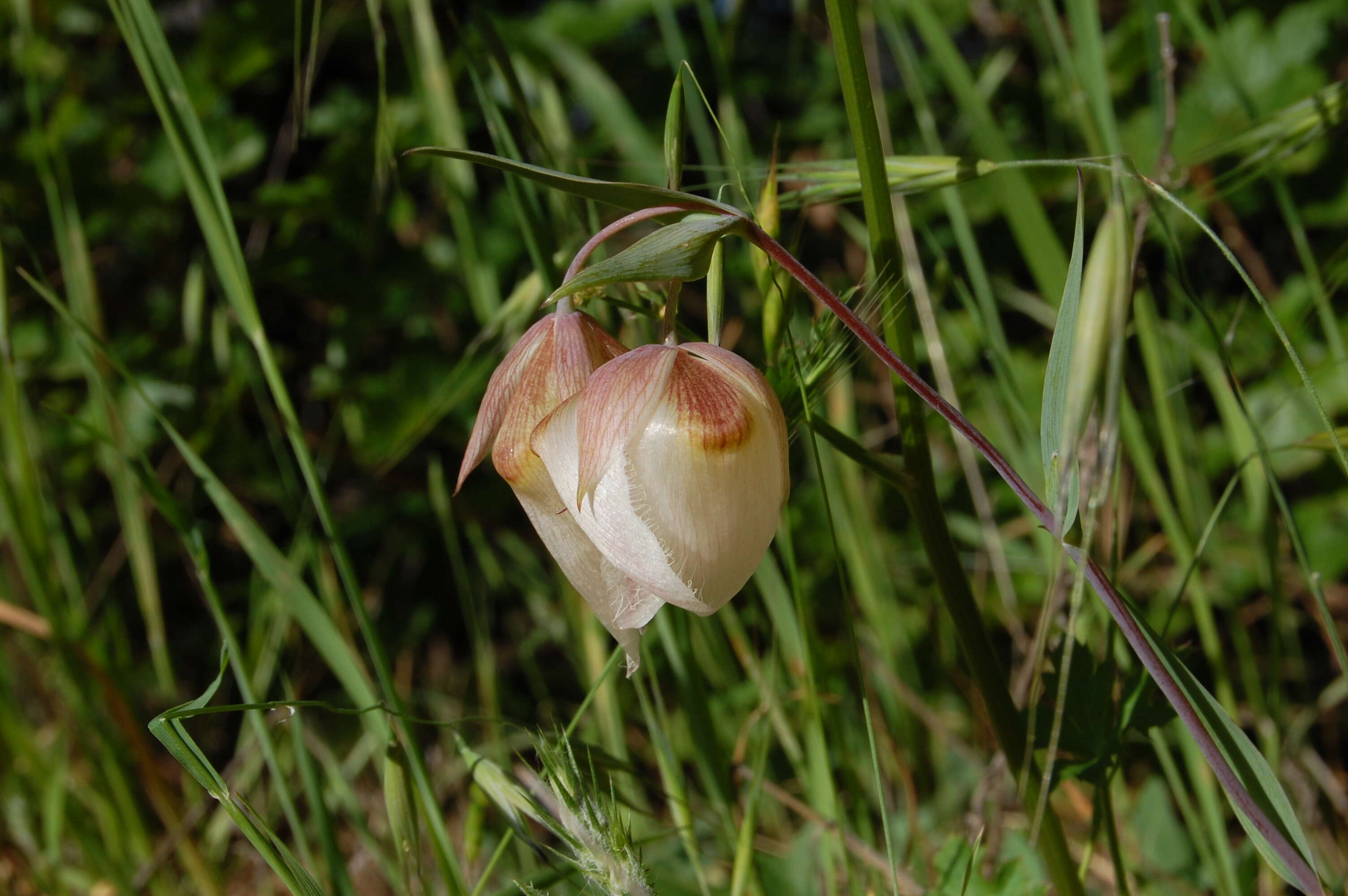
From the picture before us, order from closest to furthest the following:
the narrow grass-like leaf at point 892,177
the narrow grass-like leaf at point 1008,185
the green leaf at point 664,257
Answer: the green leaf at point 664,257, the narrow grass-like leaf at point 892,177, the narrow grass-like leaf at point 1008,185

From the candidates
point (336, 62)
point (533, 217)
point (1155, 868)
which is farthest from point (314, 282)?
point (1155, 868)

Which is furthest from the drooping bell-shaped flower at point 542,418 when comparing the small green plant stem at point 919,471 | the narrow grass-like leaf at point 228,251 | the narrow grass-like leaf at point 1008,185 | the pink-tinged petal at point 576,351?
the narrow grass-like leaf at point 1008,185

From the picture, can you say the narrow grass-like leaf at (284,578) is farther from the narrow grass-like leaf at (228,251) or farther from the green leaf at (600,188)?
the green leaf at (600,188)

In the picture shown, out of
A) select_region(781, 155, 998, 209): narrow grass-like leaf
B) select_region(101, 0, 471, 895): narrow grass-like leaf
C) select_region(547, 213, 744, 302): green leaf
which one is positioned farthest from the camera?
select_region(101, 0, 471, 895): narrow grass-like leaf

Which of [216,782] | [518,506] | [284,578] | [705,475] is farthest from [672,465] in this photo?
[518,506]

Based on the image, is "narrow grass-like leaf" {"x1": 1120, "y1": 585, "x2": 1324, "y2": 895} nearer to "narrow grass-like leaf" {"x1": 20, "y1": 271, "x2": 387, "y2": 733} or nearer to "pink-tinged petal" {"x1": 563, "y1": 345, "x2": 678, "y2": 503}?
"pink-tinged petal" {"x1": 563, "y1": 345, "x2": 678, "y2": 503}

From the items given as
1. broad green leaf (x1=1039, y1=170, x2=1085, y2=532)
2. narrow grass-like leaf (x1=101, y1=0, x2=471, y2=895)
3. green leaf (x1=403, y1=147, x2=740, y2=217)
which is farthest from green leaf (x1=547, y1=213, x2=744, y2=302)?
narrow grass-like leaf (x1=101, y1=0, x2=471, y2=895)
